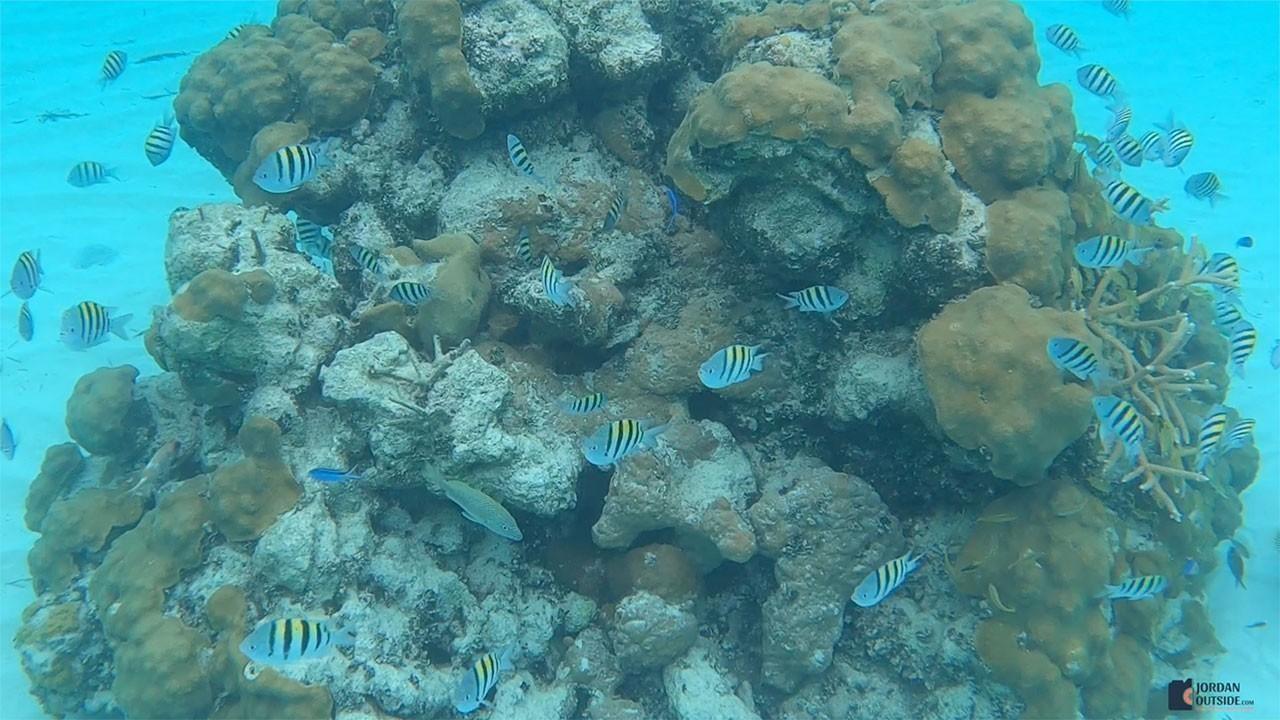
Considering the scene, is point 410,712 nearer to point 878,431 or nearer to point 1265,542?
point 878,431

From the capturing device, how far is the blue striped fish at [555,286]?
4594 mm

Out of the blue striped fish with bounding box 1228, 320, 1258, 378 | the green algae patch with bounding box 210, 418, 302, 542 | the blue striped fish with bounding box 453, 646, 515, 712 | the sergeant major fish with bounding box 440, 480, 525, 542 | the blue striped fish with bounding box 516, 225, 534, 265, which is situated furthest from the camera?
the blue striped fish with bounding box 1228, 320, 1258, 378

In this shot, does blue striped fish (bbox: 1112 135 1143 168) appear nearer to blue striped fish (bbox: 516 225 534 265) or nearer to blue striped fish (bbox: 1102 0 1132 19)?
blue striped fish (bbox: 1102 0 1132 19)

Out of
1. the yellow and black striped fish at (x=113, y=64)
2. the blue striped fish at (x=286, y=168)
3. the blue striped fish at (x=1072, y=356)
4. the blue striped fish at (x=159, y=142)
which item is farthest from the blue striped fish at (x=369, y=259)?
the yellow and black striped fish at (x=113, y=64)

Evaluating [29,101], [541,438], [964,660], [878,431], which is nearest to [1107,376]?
[878,431]

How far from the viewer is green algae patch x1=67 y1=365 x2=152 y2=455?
17.1 feet

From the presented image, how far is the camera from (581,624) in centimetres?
514

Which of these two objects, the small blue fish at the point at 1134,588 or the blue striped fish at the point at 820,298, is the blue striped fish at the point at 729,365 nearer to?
the blue striped fish at the point at 820,298

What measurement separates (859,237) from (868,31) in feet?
4.48

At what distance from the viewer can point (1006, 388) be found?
13.4 ft

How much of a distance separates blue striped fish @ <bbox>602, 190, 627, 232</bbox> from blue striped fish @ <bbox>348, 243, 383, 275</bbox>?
5.41 ft

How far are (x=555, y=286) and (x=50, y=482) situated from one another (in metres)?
4.37

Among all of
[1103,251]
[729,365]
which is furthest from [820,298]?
[1103,251]

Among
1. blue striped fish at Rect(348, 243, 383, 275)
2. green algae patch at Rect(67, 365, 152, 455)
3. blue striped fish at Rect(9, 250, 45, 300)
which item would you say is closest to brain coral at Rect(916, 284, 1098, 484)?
blue striped fish at Rect(348, 243, 383, 275)
